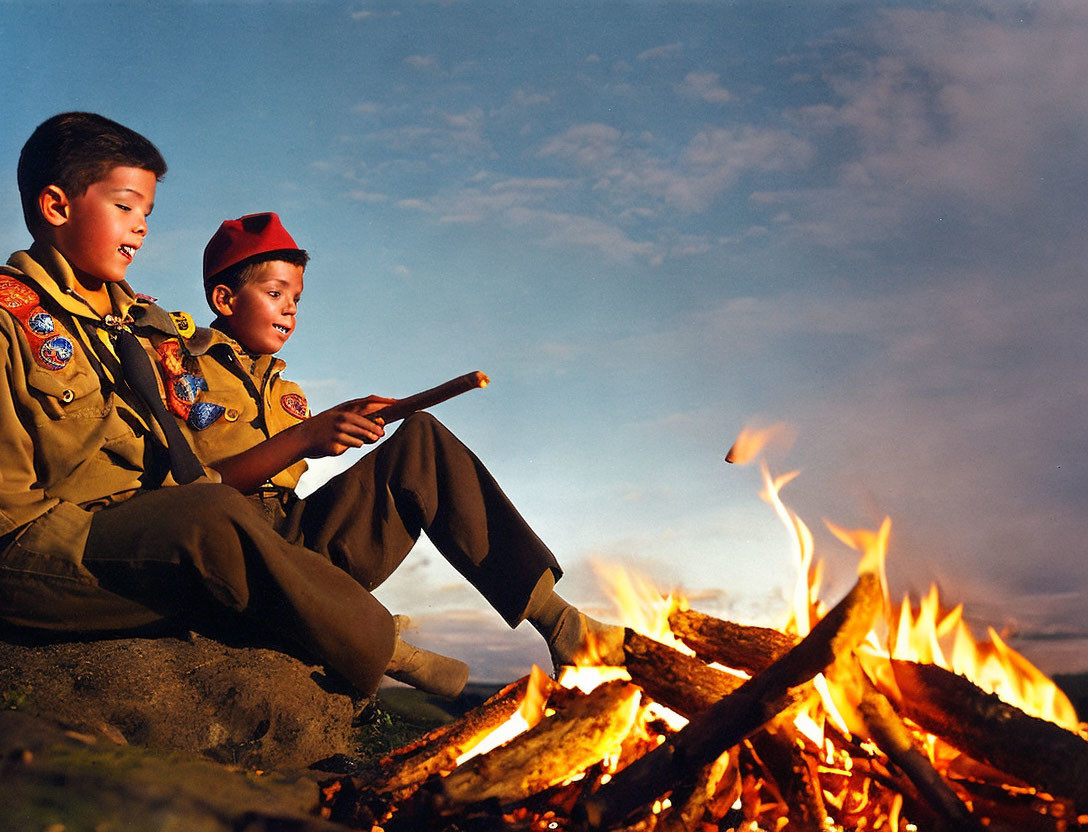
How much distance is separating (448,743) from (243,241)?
3377 mm

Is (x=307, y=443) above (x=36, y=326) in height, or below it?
below

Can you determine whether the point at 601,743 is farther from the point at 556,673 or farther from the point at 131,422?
the point at 131,422

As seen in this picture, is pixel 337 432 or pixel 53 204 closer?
pixel 53 204

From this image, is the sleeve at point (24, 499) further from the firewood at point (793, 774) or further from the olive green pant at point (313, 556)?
the firewood at point (793, 774)

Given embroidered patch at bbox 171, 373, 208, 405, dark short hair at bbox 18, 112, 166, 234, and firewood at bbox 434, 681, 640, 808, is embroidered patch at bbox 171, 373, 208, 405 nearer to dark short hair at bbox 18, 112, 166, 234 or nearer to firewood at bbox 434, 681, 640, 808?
dark short hair at bbox 18, 112, 166, 234

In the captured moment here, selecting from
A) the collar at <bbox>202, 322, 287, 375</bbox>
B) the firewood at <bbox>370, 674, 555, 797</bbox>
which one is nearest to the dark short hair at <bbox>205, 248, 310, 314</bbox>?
the collar at <bbox>202, 322, 287, 375</bbox>

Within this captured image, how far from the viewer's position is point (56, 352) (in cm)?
448

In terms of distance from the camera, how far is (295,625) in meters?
4.38

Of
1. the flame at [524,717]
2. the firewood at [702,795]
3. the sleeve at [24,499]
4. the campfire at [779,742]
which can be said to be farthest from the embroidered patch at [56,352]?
the firewood at [702,795]

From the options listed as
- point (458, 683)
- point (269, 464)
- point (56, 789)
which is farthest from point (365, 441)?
point (56, 789)

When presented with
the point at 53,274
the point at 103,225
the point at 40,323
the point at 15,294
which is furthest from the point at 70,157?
the point at 40,323

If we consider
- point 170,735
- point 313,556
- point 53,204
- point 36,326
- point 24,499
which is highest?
point 53,204

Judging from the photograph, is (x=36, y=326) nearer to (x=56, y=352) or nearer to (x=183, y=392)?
(x=56, y=352)

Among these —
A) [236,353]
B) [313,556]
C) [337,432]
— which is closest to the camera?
[313,556]
